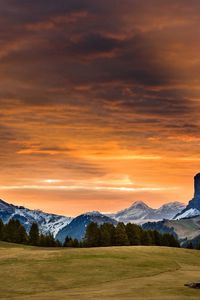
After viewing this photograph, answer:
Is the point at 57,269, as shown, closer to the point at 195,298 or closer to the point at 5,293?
the point at 5,293

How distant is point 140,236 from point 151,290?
10949cm

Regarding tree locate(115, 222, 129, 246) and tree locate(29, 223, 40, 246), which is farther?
tree locate(29, 223, 40, 246)

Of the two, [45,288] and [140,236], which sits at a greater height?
[140,236]

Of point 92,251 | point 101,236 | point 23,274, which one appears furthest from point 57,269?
point 101,236

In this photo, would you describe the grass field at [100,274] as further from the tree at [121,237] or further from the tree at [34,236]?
the tree at [34,236]

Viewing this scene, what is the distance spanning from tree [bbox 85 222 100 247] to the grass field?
2000 inches

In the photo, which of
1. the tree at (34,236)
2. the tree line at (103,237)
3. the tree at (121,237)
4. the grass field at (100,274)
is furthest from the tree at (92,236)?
the grass field at (100,274)

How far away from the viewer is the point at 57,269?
8138 cm

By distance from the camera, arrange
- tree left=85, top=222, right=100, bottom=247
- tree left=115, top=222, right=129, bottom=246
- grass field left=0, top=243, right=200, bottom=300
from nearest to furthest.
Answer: grass field left=0, top=243, right=200, bottom=300
tree left=115, top=222, right=129, bottom=246
tree left=85, top=222, right=100, bottom=247

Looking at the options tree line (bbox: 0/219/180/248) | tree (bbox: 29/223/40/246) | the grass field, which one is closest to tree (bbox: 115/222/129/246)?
tree line (bbox: 0/219/180/248)

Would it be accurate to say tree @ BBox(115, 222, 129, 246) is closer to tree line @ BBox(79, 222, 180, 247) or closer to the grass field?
tree line @ BBox(79, 222, 180, 247)

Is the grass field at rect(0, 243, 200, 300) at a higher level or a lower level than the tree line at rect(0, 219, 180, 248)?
lower

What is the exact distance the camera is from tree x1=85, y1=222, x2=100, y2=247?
161250 mm

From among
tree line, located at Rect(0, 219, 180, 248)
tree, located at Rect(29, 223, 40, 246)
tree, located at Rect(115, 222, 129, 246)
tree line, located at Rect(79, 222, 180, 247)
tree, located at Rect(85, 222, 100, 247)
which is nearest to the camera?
tree, located at Rect(115, 222, 129, 246)
